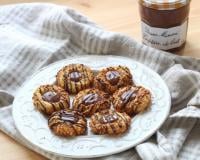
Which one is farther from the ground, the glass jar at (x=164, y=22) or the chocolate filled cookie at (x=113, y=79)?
the glass jar at (x=164, y=22)

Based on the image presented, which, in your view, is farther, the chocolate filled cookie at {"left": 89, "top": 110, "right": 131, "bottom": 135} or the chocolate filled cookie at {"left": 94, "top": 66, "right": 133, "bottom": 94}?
the chocolate filled cookie at {"left": 94, "top": 66, "right": 133, "bottom": 94}

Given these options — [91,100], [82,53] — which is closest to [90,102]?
[91,100]

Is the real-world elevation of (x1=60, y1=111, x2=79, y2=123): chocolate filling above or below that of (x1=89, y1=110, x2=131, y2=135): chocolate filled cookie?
above

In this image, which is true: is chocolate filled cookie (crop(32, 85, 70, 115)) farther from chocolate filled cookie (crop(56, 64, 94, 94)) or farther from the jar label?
the jar label

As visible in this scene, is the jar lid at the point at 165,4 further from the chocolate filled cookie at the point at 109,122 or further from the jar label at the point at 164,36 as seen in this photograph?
the chocolate filled cookie at the point at 109,122

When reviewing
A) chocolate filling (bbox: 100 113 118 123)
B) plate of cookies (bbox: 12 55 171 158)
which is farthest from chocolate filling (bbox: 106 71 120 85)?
chocolate filling (bbox: 100 113 118 123)

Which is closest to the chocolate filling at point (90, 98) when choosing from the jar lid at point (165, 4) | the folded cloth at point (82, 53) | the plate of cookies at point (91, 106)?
the plate of cookies at point (91, 106)
